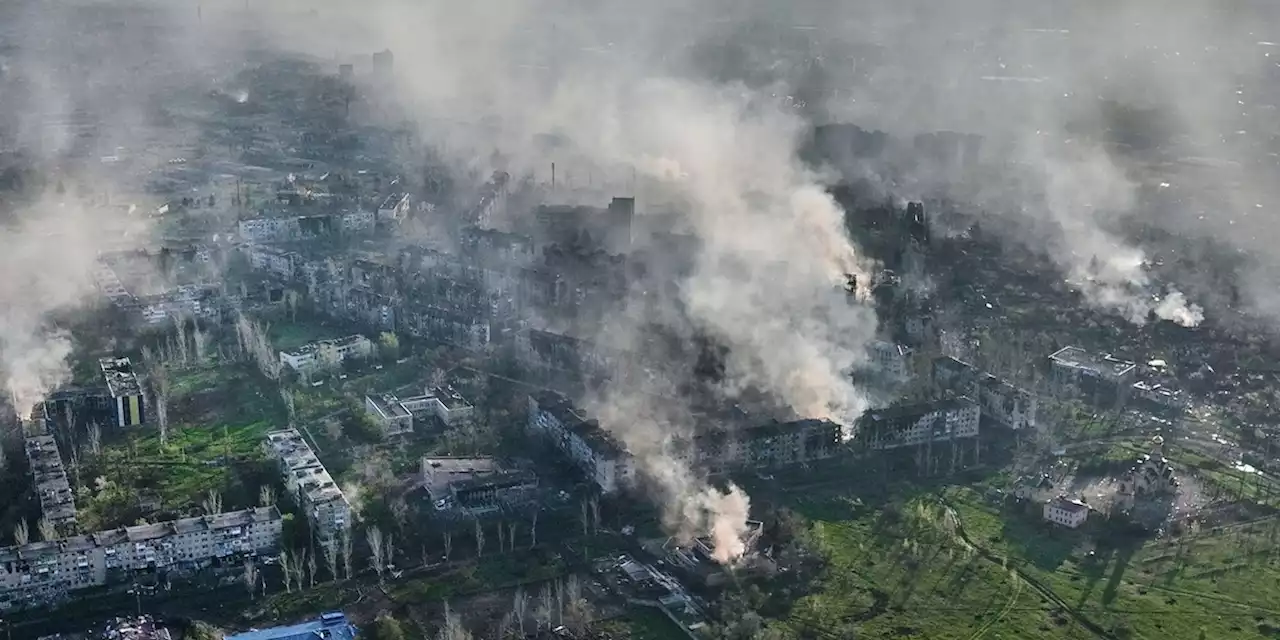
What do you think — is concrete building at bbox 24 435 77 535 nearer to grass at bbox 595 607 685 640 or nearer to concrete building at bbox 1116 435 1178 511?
grass at bbox 595 607 685 640

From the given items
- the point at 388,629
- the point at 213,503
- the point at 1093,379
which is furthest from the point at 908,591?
the point at 213,503

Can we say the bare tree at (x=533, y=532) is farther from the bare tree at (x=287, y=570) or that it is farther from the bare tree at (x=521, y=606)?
the bare tree at (x=287, y=570)

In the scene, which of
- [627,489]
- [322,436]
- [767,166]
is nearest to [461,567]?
[627,489]

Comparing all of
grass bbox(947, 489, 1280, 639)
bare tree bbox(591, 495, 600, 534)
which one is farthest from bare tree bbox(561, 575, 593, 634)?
grass bbox(947, 489, 1280, 639)

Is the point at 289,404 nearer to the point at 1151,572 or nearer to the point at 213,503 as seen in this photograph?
the point at 213,503

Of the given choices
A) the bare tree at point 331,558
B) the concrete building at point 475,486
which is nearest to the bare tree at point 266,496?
the bare tree at point 331,558
